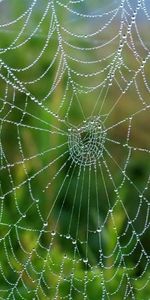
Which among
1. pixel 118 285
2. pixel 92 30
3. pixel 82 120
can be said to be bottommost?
pixel 118 285

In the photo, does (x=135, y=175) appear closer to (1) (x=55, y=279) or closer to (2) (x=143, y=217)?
(2) (x=143, y=217)

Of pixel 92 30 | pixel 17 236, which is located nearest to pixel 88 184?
pixel 17 236

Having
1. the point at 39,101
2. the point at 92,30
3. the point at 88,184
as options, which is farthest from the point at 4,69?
the point at 88,184

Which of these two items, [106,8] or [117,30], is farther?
[117,30]

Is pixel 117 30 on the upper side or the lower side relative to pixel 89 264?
upper

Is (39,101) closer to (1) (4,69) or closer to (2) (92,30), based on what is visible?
(1) (4,69)

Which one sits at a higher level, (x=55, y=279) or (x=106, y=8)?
(x=106, y=8)
